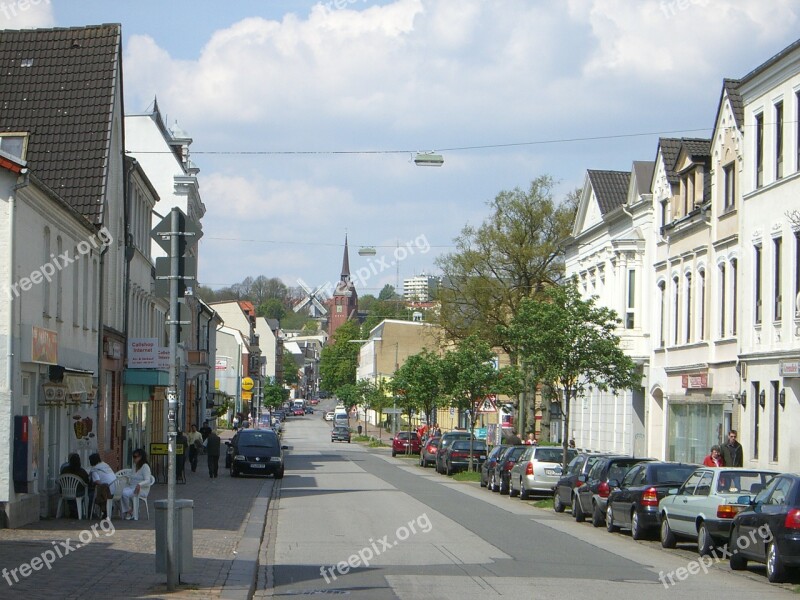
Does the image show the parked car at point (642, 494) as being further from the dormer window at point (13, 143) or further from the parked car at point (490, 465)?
the parked car at point (490, 465)

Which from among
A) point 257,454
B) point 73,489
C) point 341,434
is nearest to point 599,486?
point 73,489

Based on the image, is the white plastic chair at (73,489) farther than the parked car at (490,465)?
No

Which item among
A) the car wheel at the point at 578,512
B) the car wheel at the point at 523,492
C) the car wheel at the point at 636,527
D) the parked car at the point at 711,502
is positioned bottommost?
the car wheel at the point at 523,492

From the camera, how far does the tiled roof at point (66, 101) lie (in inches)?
1031

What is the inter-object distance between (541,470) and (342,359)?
13926 centimetres

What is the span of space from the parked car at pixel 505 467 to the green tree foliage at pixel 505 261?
2387 centimetres

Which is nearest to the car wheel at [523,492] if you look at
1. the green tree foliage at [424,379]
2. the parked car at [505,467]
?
the parked car at [505,467]

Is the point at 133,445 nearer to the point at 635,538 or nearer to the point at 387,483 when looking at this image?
the point at 387,483

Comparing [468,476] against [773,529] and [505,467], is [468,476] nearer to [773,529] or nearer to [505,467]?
[505,467]

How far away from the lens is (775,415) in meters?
30.9

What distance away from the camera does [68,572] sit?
558 inches

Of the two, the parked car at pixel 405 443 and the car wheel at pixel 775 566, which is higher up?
the car wheel at pixel 775 566

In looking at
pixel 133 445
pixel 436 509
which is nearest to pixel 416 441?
pixel 133 445

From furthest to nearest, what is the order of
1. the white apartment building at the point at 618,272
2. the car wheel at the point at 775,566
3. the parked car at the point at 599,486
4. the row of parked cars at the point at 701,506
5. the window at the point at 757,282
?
1. the white apartment building at the point at 618,272
2. the window at the point at 757,282
3. the parked car at the point at 599,486
4. the row of parked cars at the point at 701,506
5. the car wheel at the point at 775,566
